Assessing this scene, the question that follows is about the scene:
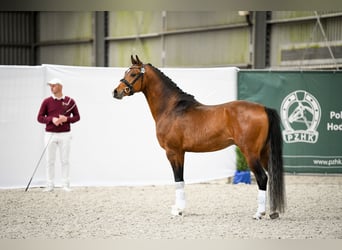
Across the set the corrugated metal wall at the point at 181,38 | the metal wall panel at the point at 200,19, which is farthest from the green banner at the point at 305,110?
the metal wall panel at the point at 200,19

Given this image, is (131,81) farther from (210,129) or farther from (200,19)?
(200,19)

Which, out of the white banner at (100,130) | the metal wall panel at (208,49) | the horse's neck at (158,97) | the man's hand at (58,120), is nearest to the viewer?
the horse's neck at (158,97)

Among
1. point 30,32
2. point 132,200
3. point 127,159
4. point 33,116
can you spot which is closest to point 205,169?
point 127,159

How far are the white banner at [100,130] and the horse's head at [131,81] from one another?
261cm

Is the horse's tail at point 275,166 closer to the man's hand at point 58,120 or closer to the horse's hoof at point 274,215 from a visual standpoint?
the horse's hoof at point 274,215

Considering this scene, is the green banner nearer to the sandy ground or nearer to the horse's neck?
the sandy ground

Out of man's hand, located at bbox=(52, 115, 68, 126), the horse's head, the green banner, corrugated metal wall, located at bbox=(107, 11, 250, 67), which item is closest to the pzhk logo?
the green banner

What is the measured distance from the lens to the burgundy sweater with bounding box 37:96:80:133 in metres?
8.83

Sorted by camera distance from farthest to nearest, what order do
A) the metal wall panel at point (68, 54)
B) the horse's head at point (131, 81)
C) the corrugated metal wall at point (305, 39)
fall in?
1. the metal wall panel at point (68, 54)
2. the corrugated metal wall at point (305, 39)
3. the horse's head at point (131, 81)

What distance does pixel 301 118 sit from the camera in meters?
10.0

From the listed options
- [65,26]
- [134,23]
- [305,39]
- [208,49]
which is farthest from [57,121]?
[65,26]

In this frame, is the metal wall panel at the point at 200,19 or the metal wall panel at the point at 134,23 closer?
the metal wall panel at the point at 200,19

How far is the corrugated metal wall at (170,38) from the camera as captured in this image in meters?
13.7

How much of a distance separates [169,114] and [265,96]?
137 inches
